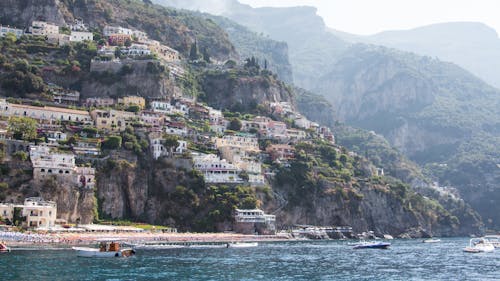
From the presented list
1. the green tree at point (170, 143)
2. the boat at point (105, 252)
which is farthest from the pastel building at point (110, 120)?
the boat at point (105, 252)

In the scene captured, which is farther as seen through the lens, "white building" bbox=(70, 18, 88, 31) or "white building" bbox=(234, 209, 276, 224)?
"white building" bbox=(70, 18, 88, 31)

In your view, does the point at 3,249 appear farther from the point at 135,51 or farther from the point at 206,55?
the point at 206,55

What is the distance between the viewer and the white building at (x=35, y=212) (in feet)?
309

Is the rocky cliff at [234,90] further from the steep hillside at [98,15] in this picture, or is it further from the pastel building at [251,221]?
the pastel building at [251,221]

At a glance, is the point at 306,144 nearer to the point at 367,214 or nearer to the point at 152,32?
the point at 367,214

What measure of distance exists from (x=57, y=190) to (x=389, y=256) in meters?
49.5

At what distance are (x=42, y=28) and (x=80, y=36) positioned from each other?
8.71 meters

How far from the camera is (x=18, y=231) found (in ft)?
296

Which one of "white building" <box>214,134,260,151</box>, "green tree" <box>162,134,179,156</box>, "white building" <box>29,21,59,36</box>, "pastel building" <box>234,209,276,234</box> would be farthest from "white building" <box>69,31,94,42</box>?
"pastel building" <box>234,209,276,234</box>

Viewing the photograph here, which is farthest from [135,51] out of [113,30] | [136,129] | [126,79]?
[136,129]

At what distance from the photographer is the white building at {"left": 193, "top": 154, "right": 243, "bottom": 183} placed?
410 feet

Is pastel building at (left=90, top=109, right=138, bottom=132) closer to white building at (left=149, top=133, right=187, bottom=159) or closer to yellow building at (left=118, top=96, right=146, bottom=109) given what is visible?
white building at (left=149, top=133, right=187, bottom=159)

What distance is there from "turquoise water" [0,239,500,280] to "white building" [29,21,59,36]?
3268 inches

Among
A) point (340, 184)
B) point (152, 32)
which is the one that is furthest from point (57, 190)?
point (152, 32)
